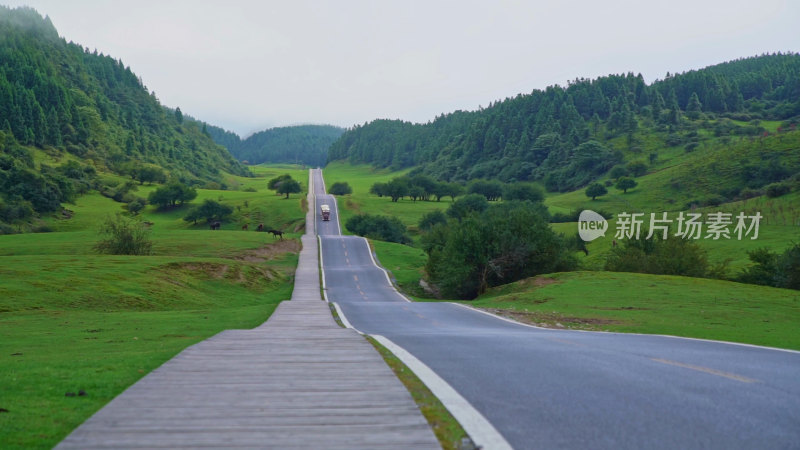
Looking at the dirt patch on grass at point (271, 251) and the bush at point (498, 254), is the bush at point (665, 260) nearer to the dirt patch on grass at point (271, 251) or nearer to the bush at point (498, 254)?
the bush at point (498, 254)

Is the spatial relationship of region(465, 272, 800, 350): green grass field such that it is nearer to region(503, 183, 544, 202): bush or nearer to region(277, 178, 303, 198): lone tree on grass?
region(503, 183, 544, 202): bush

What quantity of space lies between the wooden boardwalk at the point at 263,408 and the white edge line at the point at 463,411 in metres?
0.44

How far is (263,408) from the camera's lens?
6652 millimetres

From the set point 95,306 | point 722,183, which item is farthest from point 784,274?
point 722,183

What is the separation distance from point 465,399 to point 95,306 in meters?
33.1

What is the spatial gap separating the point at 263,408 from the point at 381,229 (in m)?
90.6

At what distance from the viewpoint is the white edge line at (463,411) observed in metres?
5.39

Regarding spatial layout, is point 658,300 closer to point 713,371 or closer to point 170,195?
point 713,371

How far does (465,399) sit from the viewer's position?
7188 mm

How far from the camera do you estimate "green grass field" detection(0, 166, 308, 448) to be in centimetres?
796

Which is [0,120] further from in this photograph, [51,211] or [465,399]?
[465,399]

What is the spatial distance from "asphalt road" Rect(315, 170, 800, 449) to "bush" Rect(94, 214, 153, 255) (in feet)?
173

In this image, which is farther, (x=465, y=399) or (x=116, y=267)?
(x=116, y=267)

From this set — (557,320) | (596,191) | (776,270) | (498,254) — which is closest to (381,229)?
(498,254)
